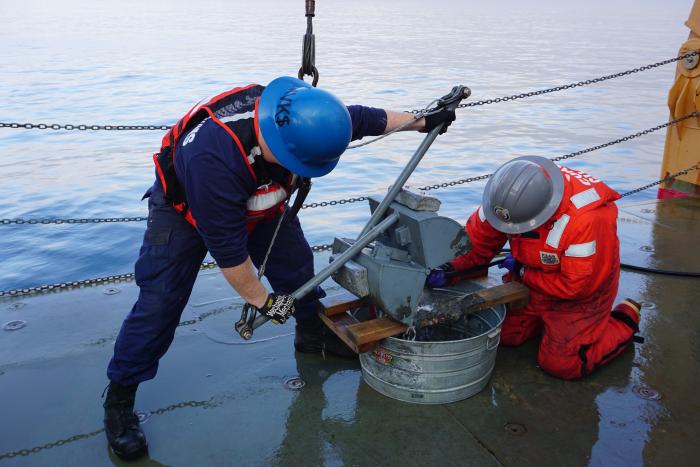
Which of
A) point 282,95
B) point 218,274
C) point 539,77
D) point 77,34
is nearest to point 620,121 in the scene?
point 539,77

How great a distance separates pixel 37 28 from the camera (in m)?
35.6

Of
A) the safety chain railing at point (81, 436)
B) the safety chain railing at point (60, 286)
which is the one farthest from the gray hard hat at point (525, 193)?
the safety chain railing at point (60, 286)

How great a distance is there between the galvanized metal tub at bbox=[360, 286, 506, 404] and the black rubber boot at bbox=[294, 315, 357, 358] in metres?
0.32

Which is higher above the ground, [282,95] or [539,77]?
[282,95]

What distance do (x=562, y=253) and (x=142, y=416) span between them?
2.23 m

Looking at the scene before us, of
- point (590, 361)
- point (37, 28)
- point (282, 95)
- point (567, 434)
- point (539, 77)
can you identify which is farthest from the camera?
point (37, 28)

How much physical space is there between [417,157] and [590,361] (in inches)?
55.7

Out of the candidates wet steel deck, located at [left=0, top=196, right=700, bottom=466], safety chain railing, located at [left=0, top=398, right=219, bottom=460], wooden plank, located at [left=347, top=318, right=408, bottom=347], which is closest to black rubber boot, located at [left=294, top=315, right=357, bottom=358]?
wet steel deck, located at [left=0, top=196, right=700, bottom=466]

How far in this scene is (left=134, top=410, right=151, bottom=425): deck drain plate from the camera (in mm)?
3021

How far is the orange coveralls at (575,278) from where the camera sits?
10.7 ft

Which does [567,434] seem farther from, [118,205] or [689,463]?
[118,205]

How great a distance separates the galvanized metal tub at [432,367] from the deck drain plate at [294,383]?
1.14ft

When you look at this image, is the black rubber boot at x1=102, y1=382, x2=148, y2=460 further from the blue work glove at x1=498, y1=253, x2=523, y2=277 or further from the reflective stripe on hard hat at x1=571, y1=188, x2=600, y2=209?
the reflective stripe on hard hat at x1=571, y1=188, x2=600, y2=209

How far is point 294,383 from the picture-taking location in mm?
3316
